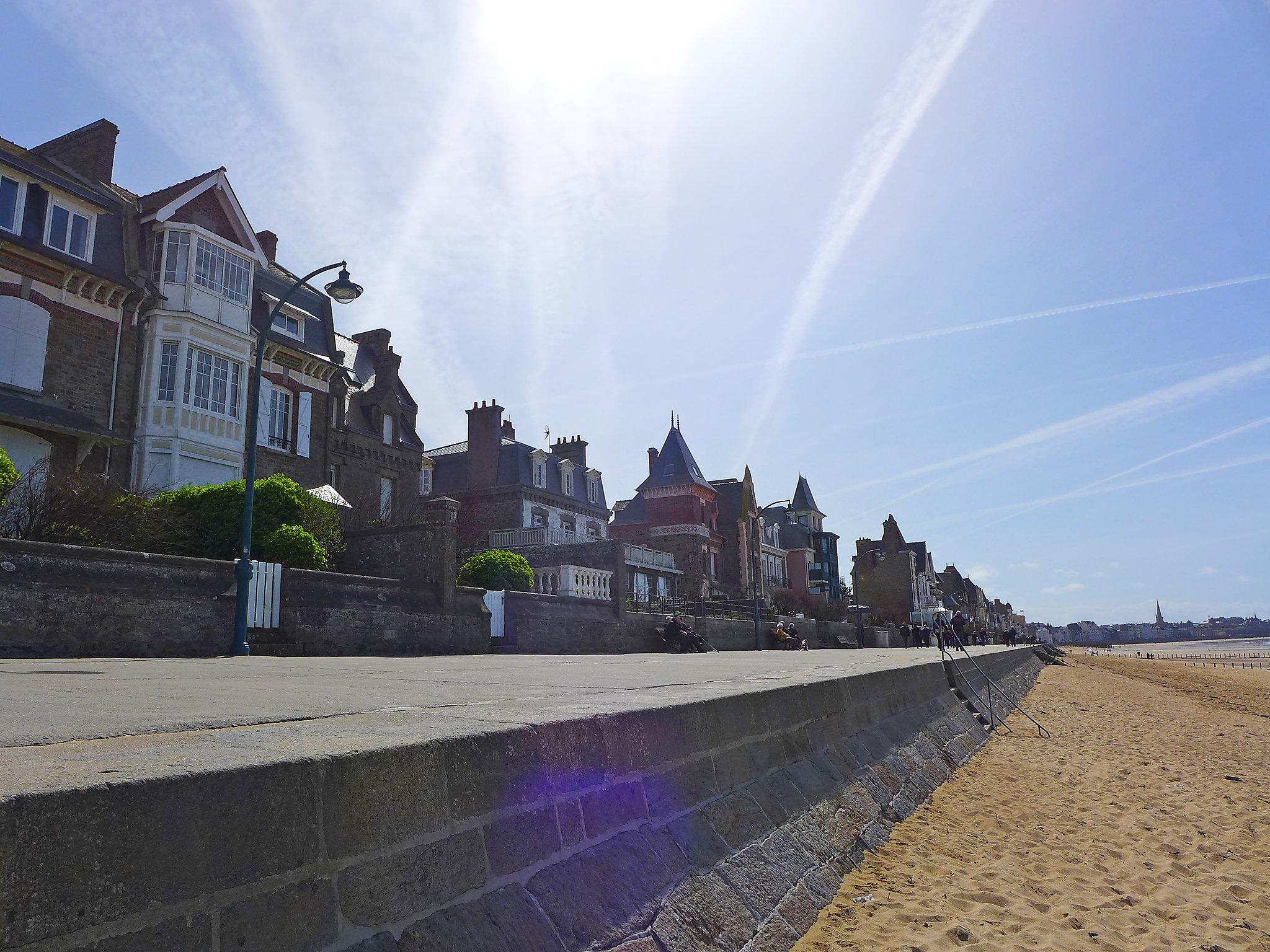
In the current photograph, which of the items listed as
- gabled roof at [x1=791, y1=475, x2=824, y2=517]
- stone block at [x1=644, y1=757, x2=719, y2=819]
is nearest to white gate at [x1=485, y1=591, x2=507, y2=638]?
stone block at [x1=644, y1=757, x2=719, y2=819]

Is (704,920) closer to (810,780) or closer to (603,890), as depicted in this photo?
(603,890)

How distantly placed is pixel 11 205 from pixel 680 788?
2060cm

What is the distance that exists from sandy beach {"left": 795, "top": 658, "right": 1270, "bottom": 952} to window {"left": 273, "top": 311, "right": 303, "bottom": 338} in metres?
22.4

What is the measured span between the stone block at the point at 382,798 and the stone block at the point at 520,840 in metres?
0.23

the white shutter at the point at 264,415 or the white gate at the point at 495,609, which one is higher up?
the white shutter at the point at 264,415

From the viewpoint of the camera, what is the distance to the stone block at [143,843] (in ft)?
5.00

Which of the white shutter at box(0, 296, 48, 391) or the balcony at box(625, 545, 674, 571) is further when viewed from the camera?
the balcony at box(625, 545, 674, 571)

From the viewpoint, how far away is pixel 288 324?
2575 centimetres

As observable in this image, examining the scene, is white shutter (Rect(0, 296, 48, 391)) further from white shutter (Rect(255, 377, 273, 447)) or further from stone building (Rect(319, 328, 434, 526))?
stone building (Rect(319, 328, 434, 526))

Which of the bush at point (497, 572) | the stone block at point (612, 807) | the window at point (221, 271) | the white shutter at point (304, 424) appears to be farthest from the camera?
the white shutter at point (304, 424)

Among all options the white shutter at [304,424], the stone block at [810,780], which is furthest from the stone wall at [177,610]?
the white shutter at [304,424]

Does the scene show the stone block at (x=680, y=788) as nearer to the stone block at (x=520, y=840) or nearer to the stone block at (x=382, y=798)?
the stone block at (x=520, y=840)

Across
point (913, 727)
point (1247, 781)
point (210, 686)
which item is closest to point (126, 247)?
point (210, 686)

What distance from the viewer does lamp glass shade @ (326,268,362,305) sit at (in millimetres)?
13461
